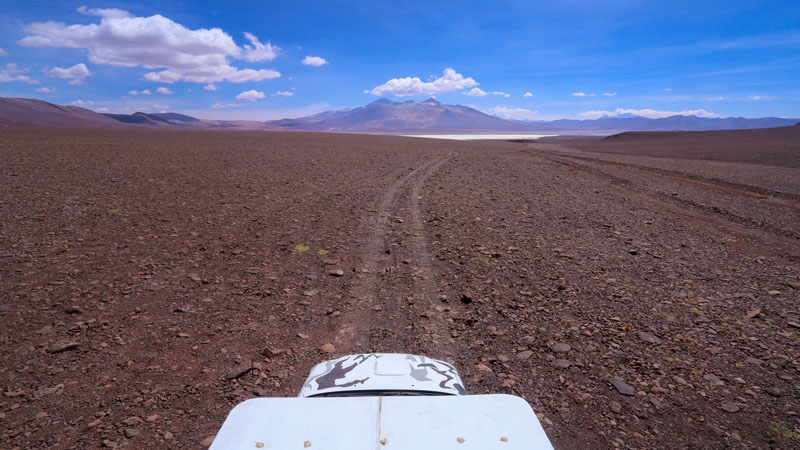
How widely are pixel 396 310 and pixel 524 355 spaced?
162 cm

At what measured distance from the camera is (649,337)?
420cm

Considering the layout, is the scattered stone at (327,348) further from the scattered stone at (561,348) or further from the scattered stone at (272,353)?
the scattered stone at (561,348)

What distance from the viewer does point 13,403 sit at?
307cm

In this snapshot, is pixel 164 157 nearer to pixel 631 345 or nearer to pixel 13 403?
pixel 13 403

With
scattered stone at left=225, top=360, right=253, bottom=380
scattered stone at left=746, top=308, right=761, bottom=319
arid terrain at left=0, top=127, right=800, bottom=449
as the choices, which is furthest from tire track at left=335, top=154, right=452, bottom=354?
scattered stone at left=746, top=308, right=761, bottom=319

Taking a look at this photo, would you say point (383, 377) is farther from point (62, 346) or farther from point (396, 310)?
point (62, 346)

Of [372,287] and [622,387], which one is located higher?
[372,287]

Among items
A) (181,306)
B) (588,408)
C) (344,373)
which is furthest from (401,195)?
(344,373)

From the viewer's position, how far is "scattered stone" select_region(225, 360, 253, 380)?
3.56 metres

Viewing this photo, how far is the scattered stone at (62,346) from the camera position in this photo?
376cm

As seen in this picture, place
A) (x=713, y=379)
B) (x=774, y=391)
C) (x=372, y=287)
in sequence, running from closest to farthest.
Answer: (x=774, y=391) → (x=713, y=379) → (x=372, y=287)

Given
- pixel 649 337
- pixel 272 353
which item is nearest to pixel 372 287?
pixel 272 353

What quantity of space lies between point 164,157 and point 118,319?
17694mm

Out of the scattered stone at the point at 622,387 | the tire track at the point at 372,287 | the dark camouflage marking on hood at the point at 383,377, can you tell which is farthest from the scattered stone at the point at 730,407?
the tire track at the point at 372,287
